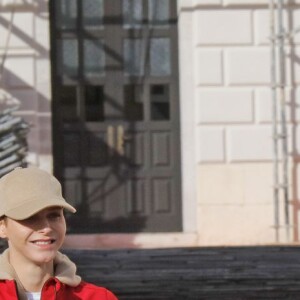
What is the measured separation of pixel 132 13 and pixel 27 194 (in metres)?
8.89

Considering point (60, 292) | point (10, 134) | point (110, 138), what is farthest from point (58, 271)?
point (110, 138)

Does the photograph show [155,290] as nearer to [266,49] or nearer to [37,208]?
[37,208]

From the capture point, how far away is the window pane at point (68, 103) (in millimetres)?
10781

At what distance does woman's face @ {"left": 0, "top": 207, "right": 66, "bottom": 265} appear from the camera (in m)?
2.10

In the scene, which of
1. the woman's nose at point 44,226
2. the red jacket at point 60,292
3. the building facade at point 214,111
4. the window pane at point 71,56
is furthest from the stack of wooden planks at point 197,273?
the window pane at point 71,56

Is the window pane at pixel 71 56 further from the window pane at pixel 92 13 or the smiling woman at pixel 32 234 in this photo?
the smiling woman at pixel 32 234

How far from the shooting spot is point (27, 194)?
2.07 m

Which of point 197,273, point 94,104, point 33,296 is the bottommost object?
point 197,273

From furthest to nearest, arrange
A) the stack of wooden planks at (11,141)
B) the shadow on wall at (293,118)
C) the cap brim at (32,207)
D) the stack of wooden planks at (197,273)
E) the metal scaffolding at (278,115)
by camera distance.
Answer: the shadow on wall at (293,118) < the metal scaffolding at (278,115) < the stack of wooden planks at (11,141) < the stack of wooden planks at (197,273) < the cap brim at (32,207)

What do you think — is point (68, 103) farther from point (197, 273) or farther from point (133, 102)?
point (197, 273)

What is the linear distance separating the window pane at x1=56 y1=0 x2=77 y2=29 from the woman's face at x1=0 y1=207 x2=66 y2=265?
346 inches

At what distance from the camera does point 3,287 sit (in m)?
2.09

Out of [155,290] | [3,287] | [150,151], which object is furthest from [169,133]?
[3,287]

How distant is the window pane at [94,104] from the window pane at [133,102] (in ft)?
0.83
